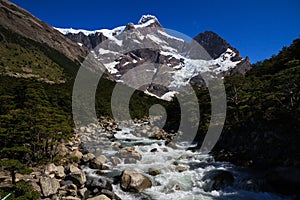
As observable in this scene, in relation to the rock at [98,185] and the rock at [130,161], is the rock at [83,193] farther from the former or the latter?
the rock at [130,161]

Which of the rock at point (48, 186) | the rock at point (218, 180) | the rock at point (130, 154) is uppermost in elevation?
the rock at point (130, 154)

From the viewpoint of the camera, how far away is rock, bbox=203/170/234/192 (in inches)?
467

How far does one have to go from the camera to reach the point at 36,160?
14.0 metres

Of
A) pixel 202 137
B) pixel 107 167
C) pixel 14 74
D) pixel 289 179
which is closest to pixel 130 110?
pixel 14 74

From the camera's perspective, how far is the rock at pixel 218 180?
38.9 ft

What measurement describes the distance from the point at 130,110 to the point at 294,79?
152 feet

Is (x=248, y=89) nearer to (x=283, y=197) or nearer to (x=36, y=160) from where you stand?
(x=283, y=197)

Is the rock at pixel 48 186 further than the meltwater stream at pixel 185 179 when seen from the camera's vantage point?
No

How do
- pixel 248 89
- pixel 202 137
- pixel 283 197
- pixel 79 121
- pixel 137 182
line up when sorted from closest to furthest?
pixel 283 197
pixel 137 182
pixel 248 89
pixel 202 137
pixel 79 121

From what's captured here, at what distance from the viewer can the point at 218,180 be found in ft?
40.5

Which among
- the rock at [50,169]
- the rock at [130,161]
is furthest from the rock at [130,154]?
the rock at [50,169]

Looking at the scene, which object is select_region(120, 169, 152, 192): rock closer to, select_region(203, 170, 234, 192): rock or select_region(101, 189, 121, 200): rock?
select_region(101, 189, 121, 200): rock

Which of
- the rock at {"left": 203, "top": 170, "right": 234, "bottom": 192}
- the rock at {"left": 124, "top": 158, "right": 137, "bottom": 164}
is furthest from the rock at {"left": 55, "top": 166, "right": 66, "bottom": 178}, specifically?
the rock at {"left": 203, "top": 170, "right": 234, "bottom": 192}

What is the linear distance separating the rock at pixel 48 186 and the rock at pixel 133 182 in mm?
3045
